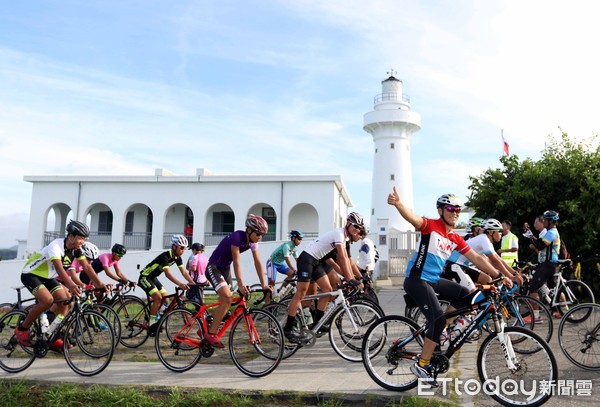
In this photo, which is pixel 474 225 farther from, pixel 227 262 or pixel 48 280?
pixel 48 280

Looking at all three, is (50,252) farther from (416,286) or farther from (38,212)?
(38,212)

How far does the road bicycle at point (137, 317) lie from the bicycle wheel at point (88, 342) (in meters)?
1.63

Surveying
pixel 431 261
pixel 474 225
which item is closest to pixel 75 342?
pixel 431 261

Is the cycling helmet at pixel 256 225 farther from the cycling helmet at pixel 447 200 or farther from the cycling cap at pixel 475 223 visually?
the cycling cap at pixel 475 223

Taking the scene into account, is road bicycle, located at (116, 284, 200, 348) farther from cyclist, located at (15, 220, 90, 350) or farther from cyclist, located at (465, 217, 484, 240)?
cyclist, located at (465, 217, 484, 240)

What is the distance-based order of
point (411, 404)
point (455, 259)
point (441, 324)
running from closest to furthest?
point (411, 404), point (441, 324), point (455, 259)

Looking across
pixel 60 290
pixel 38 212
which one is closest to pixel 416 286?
pixel 60 290

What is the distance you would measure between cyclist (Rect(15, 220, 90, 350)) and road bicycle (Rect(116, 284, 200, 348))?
5.46 feet

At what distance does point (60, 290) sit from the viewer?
23.2 ft

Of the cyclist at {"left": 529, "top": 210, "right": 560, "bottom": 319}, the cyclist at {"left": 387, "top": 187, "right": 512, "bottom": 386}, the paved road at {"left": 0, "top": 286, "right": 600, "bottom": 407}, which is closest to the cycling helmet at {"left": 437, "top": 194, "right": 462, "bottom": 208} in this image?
the cyclist at {"left": 387, "top": 187, "right": 512, "bottom": 386}

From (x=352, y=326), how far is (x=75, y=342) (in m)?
3.66

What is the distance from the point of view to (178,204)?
3095 cm

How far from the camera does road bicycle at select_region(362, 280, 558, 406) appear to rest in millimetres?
Result: 4652

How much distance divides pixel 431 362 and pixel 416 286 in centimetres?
76
